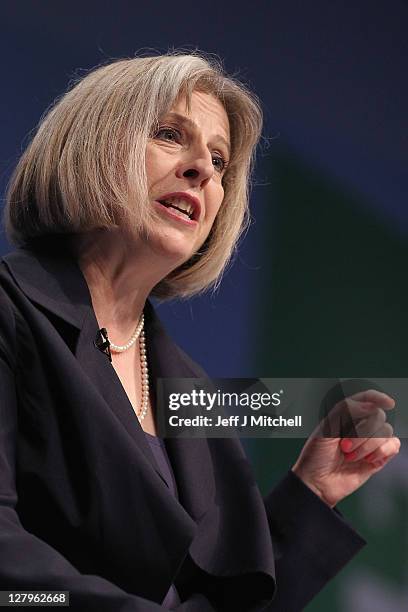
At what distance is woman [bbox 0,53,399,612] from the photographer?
927 millimetres

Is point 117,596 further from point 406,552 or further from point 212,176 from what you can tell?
point 406,552

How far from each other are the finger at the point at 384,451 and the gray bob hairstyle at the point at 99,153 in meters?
0.41

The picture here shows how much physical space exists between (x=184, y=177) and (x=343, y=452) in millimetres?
407

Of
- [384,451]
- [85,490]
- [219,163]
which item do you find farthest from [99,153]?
[384,451]

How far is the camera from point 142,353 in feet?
3.99

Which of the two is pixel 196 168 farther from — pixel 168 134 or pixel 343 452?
pixel 343 452

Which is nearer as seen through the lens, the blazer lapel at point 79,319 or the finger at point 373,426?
the blazer lapel at point 79,319

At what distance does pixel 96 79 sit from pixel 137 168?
16 cm

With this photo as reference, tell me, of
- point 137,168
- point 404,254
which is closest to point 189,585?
point 137,168

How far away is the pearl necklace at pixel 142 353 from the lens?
116cm

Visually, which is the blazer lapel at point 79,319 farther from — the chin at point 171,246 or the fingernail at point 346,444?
the fingernail at point 346,444

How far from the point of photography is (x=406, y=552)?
1.65m

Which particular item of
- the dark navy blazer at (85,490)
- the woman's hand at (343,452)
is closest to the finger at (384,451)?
the woman's hand at (343,452)

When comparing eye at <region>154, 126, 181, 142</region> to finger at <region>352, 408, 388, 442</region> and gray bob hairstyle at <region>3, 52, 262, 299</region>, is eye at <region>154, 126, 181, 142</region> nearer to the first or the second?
gray bob hairstyle at <region>3, 52, 262, 299</region>
